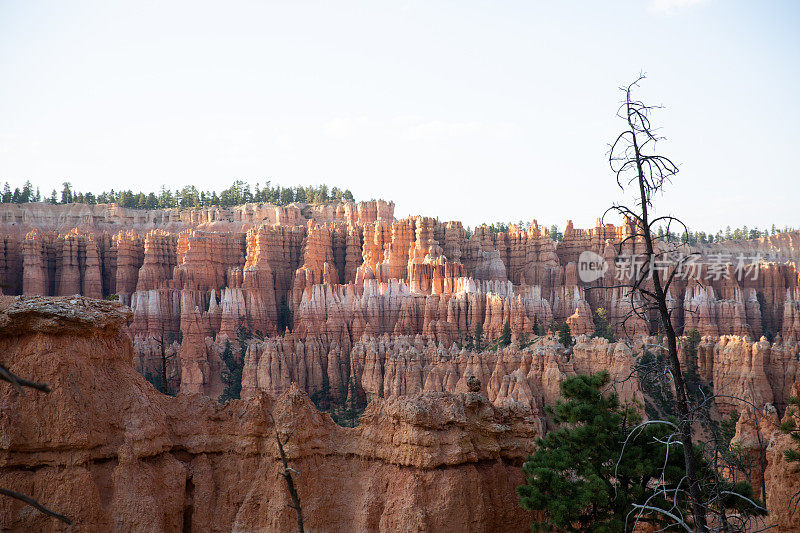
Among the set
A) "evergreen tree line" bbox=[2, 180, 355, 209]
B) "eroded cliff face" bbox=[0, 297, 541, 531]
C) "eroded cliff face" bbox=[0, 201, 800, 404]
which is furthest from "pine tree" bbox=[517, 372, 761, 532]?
"evergreen tree line" bbox=[2, 180, 355, 209]

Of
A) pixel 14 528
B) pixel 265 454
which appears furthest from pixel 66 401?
pixel 265 454

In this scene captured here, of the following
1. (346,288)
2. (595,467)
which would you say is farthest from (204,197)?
(595,467)

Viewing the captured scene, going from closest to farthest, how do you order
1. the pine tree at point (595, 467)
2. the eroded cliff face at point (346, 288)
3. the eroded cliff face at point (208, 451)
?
the pine tree at point (595, 467) → the eroded cliff face at point (208, 451) → the eroded cliff face at point (346, 288)

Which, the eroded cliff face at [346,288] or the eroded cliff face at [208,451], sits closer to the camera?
the eroded cliff face at [208,451]

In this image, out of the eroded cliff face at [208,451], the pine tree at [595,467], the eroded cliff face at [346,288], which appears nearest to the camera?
the pine tree at [595,467]

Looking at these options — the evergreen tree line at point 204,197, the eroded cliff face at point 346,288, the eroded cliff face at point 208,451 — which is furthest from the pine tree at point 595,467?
the evergreen tree line at point 204,197

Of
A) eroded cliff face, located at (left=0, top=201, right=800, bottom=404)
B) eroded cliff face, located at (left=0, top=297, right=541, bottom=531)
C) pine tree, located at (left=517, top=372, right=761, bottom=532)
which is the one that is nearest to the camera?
pine tree, located at (left=517, top=372, right=761, bottom=532)

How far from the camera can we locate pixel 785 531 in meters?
18.1

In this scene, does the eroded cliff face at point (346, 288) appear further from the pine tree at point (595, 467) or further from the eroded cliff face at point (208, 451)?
the pine tree at point (595, 467)

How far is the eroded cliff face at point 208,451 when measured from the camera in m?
16.9

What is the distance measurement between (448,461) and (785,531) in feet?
28.1

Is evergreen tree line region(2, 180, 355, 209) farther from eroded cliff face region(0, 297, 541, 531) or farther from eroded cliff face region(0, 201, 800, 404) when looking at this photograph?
eroded cliff face region(0, 297, 541, 531)

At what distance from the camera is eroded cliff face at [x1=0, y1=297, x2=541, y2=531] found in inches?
664

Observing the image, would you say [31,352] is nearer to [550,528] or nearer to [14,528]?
[14,528]
